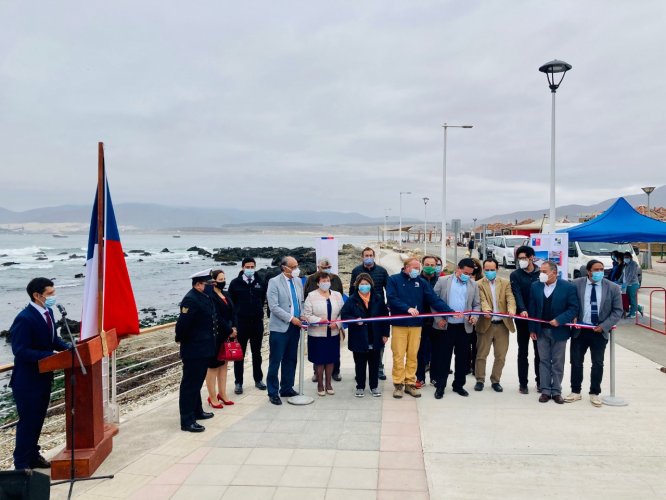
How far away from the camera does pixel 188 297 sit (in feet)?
17.8

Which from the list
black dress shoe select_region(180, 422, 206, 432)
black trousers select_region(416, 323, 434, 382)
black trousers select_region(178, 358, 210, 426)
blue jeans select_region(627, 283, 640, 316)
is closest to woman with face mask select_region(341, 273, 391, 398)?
black trousers select_region(416, 323, 434, 382)

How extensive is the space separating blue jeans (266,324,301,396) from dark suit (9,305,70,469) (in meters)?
2.66

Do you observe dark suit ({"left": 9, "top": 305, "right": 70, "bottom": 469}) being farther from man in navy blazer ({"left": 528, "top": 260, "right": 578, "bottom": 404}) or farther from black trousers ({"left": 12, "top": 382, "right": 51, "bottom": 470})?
man in navy blazer ({"left": 528, "top": 260, "right": 578, "bottom": 404})

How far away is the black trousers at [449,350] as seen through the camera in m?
6.58

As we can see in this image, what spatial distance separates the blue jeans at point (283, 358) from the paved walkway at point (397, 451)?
312 millimetres

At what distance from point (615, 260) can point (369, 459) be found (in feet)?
36.9

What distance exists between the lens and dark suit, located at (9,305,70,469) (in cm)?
432

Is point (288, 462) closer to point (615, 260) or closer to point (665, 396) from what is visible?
point (665, 396)

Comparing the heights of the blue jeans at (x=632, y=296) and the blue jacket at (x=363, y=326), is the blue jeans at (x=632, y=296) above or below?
below

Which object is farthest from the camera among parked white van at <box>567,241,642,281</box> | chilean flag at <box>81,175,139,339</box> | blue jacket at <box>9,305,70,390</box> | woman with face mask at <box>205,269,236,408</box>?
parked white van at <box>567,241,642,281</box>

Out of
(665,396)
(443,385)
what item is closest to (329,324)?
(443,385)

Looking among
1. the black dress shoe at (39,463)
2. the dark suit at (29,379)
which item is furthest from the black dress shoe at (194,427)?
the dark suit at (29,379)

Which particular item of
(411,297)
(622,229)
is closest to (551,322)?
(411,297)

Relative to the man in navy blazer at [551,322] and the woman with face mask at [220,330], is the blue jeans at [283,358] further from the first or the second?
the man in navy blazer at [551,322]
